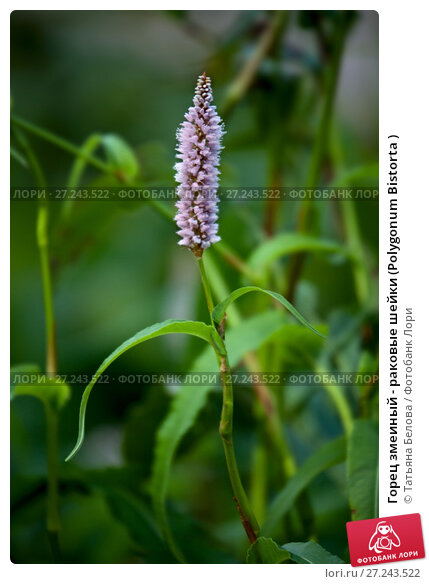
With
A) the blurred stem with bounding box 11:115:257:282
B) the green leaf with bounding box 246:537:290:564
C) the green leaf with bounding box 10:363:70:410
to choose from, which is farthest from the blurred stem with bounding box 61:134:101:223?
the green leaf with bounding box 246:537:290:564

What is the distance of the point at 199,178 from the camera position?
0.24 m

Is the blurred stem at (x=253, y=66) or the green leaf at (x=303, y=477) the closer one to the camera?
→ the green leaf at (x=303, y=477)

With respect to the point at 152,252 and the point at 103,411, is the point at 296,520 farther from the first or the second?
the point at 152,252

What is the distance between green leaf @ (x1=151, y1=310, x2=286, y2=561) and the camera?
305mm

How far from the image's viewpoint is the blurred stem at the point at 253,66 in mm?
429

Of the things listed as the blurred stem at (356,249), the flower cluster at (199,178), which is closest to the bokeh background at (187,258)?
the blurred stem at (356,249)

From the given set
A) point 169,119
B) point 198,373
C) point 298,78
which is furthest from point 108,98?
point 198,373

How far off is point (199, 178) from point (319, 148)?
0.56 feet

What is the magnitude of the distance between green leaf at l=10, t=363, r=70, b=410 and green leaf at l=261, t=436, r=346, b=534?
0.11m

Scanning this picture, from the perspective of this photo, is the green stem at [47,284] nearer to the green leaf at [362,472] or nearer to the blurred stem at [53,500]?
the blurred stem at [53,500]
